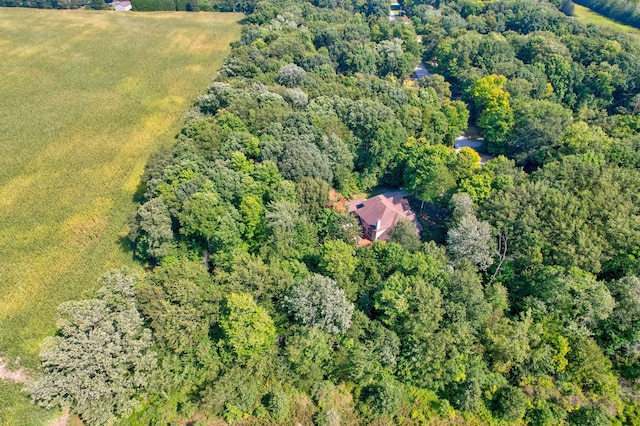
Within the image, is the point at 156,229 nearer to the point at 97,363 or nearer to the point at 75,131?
the point at 97,363

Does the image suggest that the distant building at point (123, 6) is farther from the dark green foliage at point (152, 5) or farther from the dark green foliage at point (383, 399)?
the dark green foliage at point (383, 399)

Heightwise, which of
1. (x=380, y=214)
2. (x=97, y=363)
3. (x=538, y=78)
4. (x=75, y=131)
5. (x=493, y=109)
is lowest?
(x=75, y=131)

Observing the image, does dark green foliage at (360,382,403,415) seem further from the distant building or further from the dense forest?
the distant building

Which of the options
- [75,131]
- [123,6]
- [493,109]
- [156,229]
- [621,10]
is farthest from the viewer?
[123,6]

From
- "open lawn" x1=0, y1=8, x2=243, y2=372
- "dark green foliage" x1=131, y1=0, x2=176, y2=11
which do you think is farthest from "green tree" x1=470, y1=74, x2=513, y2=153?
"dark green foliage" x1=131, y1=0, x2=176, y2=11

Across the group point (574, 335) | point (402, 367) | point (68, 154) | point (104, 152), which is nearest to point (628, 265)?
point (574, 335)

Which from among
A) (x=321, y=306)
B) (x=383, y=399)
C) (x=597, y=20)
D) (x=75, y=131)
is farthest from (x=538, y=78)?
(x=75, y=131)

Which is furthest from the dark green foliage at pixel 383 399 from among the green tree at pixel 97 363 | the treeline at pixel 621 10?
the treeline at pixel 621 10
